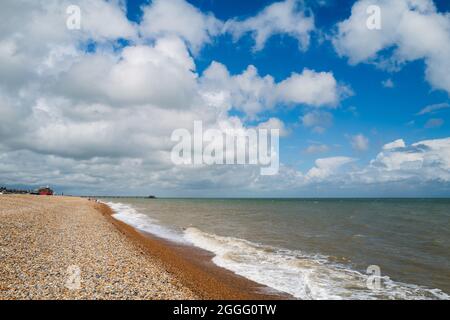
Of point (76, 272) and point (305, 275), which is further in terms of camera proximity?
point (305, 275)

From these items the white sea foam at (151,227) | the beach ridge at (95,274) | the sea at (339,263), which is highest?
the beach ridge at (95,274)

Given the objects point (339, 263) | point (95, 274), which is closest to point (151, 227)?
point (339, 263)

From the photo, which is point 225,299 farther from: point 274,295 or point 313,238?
point 313,238

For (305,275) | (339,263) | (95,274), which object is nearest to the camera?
(95,274)

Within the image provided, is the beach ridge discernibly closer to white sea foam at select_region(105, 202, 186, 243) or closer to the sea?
the sea

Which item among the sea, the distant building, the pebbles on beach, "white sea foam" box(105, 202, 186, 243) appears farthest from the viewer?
the distant building

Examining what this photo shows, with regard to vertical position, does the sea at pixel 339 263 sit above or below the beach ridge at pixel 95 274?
below

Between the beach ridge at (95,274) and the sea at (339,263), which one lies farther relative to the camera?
the sea at (339,263)

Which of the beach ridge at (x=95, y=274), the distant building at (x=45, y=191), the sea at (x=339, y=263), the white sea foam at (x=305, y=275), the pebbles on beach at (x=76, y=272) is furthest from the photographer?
the distant building at (x=45, y=191)

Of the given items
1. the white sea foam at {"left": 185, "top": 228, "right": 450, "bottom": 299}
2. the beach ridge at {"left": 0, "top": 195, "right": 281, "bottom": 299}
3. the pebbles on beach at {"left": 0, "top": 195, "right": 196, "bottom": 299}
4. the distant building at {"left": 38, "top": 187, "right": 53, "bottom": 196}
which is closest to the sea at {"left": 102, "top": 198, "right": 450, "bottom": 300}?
the white sea foam at {"left": 185, "top": 228, "right": 450, "bottom": 299}

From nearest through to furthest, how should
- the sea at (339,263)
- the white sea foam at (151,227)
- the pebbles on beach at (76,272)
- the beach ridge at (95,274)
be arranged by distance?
the pebbles on beach at (76,272)
the beach ridge at (95,274)
the sea at (339,263)
the white sea foam at (151,227)

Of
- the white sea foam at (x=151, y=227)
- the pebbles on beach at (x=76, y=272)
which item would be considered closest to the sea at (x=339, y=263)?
the white sea foam at (x=151, y=227)

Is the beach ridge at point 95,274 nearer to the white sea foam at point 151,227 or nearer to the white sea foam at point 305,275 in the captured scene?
the white sea foam at point 305,275

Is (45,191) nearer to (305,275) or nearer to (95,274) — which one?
(95,274)
